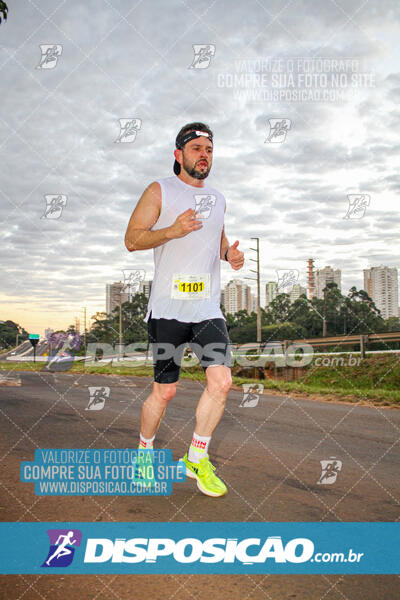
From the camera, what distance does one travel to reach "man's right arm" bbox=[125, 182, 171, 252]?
11.8 feet

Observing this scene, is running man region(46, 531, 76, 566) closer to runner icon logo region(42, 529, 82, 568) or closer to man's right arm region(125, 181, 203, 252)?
runner icon logo region(42, 529, 82, 568)

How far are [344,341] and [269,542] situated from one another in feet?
46.6

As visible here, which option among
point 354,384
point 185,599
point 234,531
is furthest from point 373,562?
point 354,384

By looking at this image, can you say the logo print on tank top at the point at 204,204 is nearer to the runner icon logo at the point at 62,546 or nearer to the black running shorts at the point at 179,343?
the black running shorts at the point at 179,343

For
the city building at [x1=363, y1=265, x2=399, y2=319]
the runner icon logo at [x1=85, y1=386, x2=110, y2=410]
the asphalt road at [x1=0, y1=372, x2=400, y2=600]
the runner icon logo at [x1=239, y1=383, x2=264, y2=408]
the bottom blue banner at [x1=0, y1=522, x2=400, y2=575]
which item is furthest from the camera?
the city building at [x1=363, y1=265, x2=399, y2=319]

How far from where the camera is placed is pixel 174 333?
3.68m

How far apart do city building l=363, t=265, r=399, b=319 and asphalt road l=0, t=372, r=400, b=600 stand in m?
81.7

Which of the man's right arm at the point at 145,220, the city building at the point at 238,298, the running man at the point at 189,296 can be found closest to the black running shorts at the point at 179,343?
the running man at the point at 189,296

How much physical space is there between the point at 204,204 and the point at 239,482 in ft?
6.70

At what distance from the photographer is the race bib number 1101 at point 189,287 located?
3.70 meters

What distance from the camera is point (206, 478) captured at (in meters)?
3.56

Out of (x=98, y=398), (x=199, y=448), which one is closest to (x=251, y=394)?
(x=98, y=398)

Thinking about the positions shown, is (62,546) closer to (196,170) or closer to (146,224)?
(146,224)

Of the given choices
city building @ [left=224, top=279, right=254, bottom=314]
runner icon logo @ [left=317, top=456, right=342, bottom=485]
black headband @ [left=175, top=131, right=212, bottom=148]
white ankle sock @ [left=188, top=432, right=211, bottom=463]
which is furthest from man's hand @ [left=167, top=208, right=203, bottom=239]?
city building @ [left=224, top=279, right=254, bottom=314]
